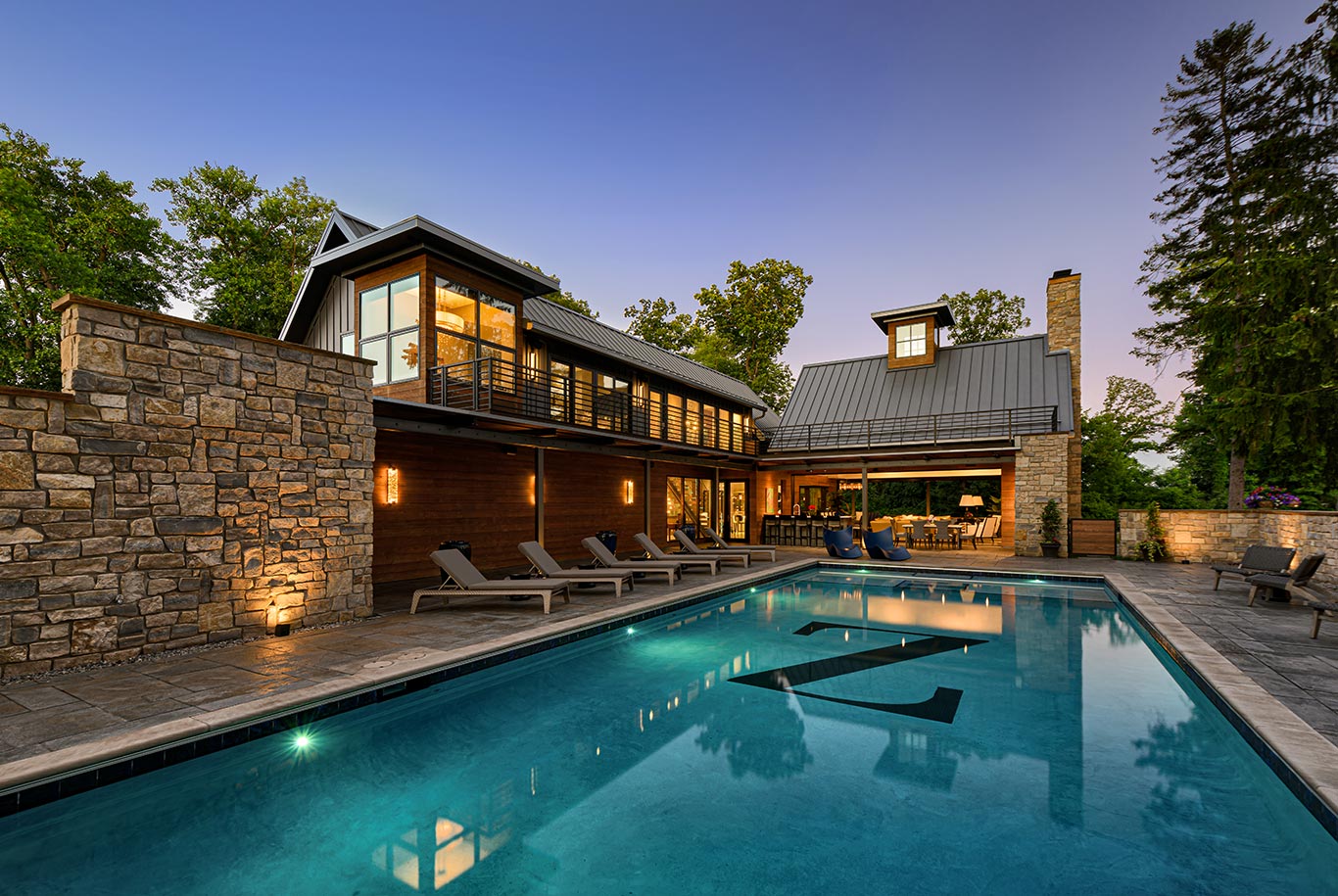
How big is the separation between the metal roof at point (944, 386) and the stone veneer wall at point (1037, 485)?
0.74m

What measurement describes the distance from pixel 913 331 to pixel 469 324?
14183mm

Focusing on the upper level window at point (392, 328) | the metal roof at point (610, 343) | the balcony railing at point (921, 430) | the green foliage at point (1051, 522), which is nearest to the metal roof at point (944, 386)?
the balcony railing at point (921, 430)

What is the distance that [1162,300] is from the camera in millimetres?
12883

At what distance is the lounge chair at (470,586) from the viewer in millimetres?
7137

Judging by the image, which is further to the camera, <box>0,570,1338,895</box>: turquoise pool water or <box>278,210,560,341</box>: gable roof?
<box>278,210,560,341</box>: gable roof

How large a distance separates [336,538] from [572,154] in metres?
15.8

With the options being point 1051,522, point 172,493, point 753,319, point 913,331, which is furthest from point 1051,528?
point 753,319

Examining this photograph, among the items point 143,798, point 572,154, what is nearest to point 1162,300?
point 572,154

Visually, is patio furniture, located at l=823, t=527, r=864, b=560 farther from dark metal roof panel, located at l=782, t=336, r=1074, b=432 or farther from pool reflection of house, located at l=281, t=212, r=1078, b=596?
dark metal roof panel, located at l=782, t=336, r=1074, b=432

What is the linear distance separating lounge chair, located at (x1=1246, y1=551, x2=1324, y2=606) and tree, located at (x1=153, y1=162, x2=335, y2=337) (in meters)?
25.1

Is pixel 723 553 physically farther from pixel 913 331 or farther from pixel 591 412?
pixel 913 331

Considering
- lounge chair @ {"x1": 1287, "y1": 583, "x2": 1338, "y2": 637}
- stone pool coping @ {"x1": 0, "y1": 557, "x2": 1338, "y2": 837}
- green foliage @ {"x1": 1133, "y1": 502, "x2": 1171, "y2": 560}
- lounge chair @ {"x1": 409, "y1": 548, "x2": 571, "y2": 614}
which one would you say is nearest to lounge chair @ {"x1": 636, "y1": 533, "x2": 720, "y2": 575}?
lounge chair @ {"x1": 409, "y1": 548, "x2": 571, "y2": 614}

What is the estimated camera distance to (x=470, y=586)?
24.0 ft

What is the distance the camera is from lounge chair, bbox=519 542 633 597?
27.4ft
